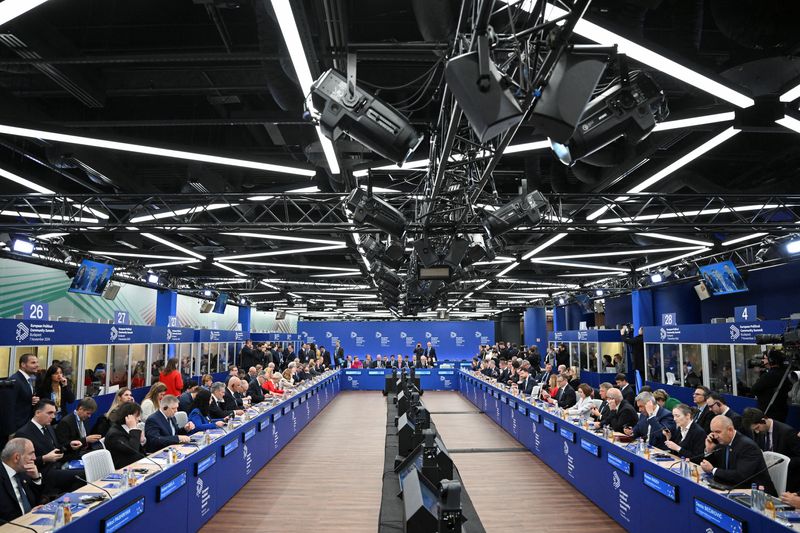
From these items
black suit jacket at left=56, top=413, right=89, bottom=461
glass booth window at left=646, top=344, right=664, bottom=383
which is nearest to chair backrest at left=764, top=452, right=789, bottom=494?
black suit jacket at left=56, top=413, right=89, bottom=461

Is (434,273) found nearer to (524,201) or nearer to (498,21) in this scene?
(524,201)

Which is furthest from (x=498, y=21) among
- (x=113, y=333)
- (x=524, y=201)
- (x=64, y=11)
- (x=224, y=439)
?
(x=113, y=333)

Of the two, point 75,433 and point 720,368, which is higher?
point 720,368

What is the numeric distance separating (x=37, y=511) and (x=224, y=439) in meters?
2.84

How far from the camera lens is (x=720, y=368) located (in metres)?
12.2

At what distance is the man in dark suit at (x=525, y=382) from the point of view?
1193 centimetres

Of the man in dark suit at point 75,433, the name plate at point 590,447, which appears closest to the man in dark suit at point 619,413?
the name plate at point 590,447

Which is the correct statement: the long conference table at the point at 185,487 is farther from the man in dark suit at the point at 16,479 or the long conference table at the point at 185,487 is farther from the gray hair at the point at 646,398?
the gray hair at the point at 646,398

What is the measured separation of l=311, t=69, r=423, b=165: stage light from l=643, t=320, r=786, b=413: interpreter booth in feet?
30.8

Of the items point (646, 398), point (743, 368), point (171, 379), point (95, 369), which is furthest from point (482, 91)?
point (95, 369)

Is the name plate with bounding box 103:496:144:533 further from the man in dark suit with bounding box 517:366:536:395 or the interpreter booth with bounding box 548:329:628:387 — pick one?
the interpreter booth with bounding box 548:329:628:387

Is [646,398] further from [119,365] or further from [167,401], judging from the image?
[119,365]

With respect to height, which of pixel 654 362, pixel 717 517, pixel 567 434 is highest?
pixel 654 362

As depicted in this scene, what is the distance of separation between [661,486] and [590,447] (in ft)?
6.24
